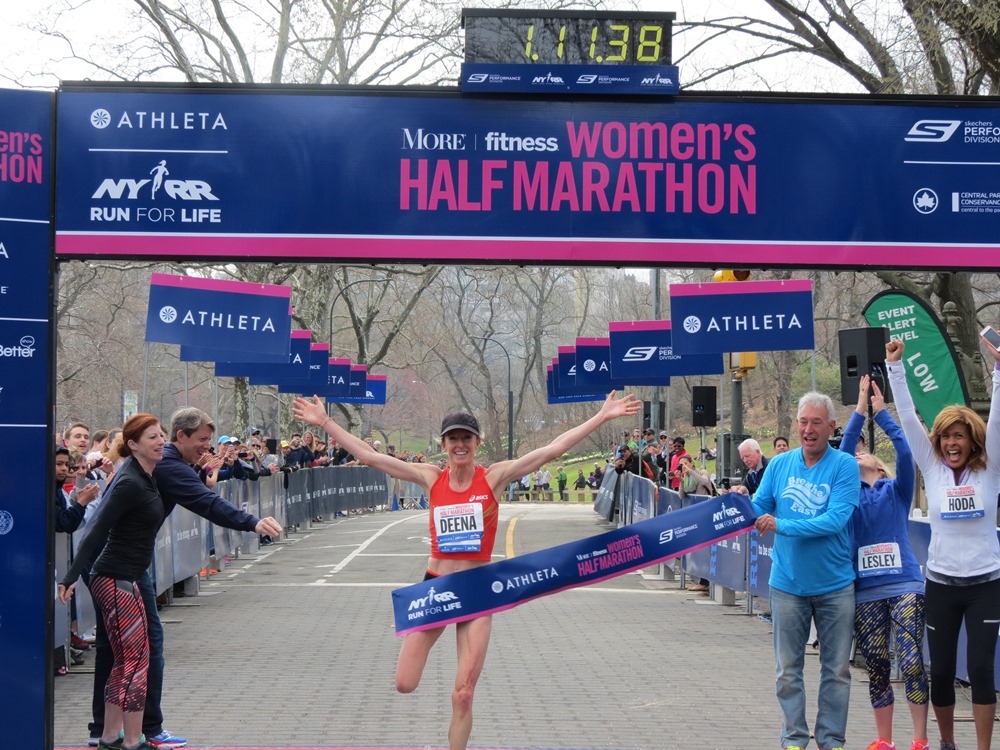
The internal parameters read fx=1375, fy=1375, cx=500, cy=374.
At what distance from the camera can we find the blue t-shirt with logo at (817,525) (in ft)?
24.6

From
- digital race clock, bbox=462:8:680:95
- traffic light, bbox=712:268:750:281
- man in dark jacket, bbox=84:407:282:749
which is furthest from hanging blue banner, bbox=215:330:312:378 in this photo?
digital race clock, bbox=462:8:680:95

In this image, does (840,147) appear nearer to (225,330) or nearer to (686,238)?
(686,238)

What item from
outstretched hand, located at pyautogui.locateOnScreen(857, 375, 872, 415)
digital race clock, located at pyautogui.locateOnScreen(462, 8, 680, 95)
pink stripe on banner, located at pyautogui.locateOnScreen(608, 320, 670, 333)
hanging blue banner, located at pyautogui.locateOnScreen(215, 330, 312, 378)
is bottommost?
outstretched hand, located at pyautogui.locateOnScreen(857, 375, 872, 415)

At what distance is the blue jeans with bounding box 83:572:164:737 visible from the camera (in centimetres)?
826

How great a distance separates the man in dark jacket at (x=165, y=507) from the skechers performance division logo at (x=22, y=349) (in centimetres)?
122

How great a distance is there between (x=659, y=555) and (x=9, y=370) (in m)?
3.74

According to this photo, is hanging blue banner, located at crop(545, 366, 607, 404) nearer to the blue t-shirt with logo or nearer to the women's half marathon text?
the women's half marathon text

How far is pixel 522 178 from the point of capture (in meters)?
8.29

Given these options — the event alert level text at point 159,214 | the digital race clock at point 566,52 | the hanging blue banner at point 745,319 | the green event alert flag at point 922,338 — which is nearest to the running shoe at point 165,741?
the event alert level text at point 159,214

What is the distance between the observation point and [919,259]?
332 inches

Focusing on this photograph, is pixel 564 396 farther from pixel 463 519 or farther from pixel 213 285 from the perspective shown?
pixel 463 519

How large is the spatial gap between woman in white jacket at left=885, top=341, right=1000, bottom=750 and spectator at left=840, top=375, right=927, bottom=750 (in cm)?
18

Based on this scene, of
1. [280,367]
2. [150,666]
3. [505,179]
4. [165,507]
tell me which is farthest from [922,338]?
[280,367]

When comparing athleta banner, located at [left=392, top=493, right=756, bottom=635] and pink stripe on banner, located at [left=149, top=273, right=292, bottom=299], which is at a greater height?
pink stripe on banner, located at [left=149, top=273, right=292, bottom=299]
